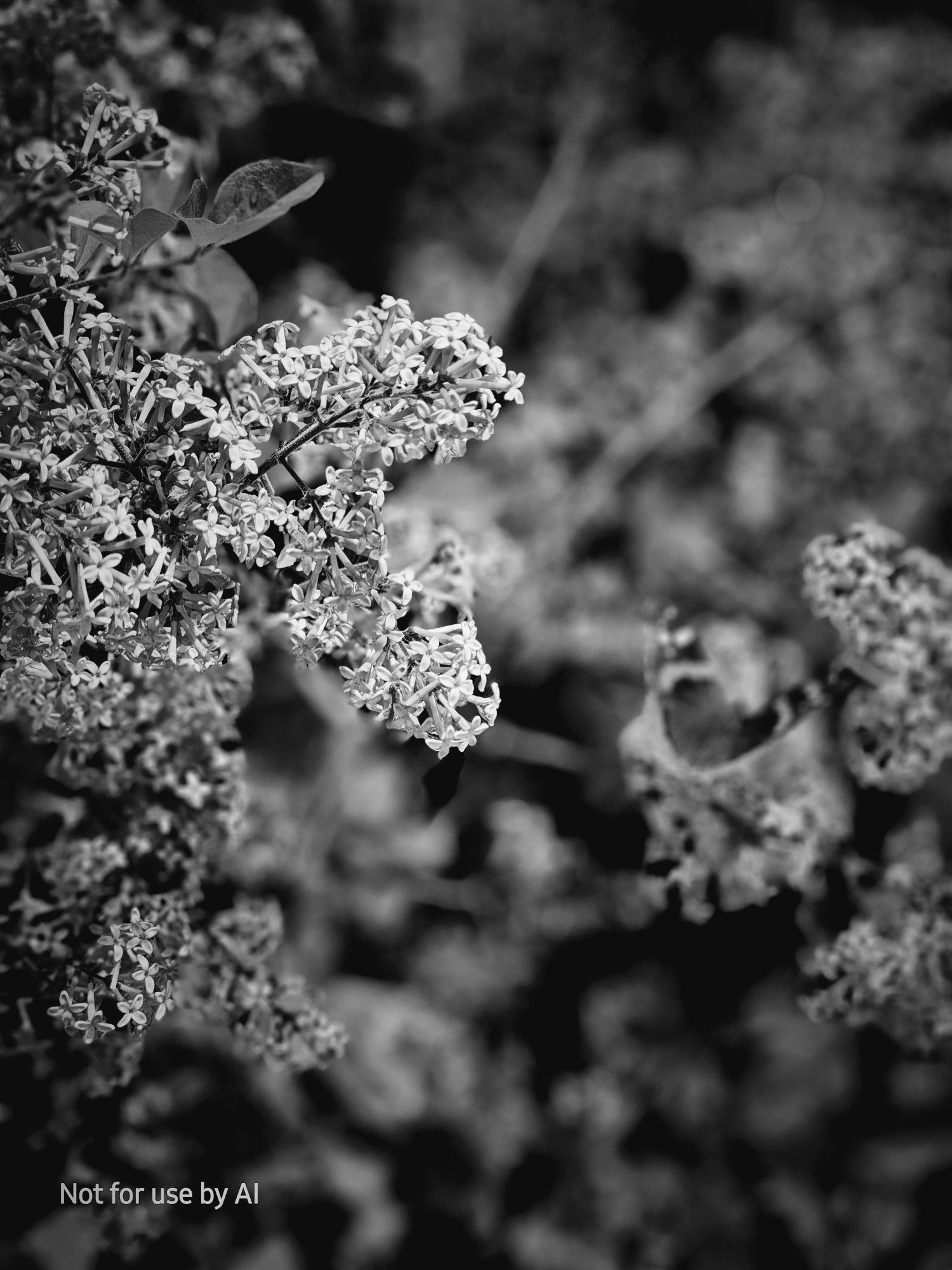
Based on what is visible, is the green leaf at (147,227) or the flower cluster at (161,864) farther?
the flower cluster at (161,864)

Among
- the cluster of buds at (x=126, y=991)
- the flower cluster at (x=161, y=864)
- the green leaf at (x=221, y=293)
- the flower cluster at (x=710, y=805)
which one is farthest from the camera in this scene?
the flower cluster at (x=710, y=805)

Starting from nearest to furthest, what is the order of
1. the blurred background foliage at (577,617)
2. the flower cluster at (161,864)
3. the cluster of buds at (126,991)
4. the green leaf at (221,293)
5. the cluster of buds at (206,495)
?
the cluster of buds at (206,495) → the cluster of buds at (126,991) → the flower cluster at (161,864) → the green leaf at (221,293) → the blurred background foliage at (577,617)

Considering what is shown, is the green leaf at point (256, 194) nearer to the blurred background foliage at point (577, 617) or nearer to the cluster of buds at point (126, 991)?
the blurred background foliage at point (577, 617)

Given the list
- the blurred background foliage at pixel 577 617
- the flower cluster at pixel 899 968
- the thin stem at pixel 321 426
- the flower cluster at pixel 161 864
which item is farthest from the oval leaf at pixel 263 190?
the flower cluster at pixel 899 968

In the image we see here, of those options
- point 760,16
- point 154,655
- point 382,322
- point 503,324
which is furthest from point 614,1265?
point 760,16

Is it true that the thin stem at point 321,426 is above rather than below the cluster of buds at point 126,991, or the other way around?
above

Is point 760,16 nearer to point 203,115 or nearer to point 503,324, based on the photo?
point 503,324

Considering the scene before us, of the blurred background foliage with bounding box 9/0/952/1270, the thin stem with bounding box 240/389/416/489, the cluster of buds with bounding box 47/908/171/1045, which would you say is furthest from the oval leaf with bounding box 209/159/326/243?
the cluster of buds with bounding box 47/908/171/1045
